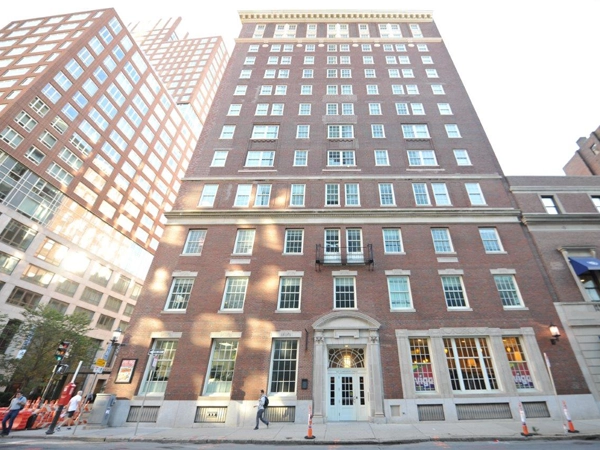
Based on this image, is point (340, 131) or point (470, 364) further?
point (340, 131)

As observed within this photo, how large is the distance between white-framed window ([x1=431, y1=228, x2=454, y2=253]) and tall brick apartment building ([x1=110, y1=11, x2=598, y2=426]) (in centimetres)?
14

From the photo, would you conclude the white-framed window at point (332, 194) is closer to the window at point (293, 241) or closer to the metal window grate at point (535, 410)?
the window at point (293, 241)

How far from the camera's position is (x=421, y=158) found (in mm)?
27000

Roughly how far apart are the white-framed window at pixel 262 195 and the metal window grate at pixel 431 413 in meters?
17.1

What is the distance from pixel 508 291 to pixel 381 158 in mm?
14189

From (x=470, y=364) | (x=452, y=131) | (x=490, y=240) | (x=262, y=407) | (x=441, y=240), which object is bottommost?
(x=262, y=407)

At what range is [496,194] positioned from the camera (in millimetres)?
24109

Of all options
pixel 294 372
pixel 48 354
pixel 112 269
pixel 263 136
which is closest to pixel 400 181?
pixel 263 136

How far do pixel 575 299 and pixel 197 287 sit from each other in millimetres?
24895

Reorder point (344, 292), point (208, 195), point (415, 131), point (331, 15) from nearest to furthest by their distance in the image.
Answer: point (344, 292) < point (208, 195) < point (415, 131) < point (331, 15)

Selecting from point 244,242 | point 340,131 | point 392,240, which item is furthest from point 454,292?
point 340,131

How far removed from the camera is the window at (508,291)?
64.1 feet

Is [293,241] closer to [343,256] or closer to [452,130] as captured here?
[343,256]

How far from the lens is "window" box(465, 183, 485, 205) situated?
2394 centimetres
